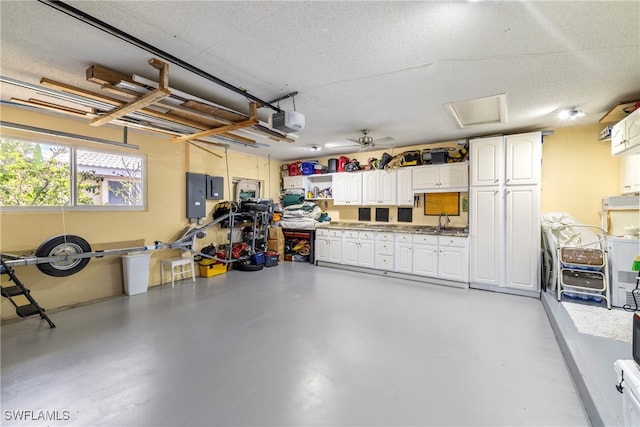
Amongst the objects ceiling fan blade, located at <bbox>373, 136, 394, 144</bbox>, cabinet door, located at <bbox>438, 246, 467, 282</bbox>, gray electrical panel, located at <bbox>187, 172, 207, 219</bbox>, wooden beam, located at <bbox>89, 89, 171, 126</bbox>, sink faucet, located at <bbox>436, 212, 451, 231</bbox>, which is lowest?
cabinet door, located at <bbox>438, 246, 467, 282</bbox>

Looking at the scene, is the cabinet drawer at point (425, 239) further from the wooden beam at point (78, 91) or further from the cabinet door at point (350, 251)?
the wooden beam at point (78, 91)

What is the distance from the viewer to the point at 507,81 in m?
2.78

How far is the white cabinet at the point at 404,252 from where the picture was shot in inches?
209

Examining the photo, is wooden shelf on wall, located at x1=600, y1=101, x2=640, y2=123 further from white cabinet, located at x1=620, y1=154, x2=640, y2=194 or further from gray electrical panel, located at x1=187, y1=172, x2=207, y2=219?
gray electrical panel, located at x1=187, y1=172, x2=207, y2=219

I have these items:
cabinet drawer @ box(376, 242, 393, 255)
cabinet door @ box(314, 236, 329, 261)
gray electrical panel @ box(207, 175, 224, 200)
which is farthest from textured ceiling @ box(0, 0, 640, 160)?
cabinet door @ box(314, 236, 329, 261)

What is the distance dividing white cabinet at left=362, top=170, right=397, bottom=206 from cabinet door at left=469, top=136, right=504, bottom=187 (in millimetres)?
1525

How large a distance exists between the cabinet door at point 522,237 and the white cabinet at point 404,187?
170 cm

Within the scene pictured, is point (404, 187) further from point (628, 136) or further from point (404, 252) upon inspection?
point (628, 136)

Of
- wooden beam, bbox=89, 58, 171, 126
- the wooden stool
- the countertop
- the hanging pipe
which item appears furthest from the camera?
the countertop

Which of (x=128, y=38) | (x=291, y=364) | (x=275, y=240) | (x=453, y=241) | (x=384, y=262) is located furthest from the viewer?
(x=275, y=240)

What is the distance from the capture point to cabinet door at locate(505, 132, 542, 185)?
4.23m

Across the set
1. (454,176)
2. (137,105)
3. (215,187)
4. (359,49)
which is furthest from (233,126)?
(454,176)

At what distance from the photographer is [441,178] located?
17.1ft

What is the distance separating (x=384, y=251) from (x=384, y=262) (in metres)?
0.23
